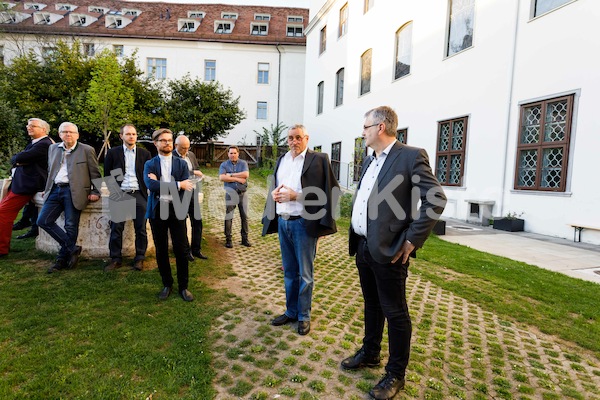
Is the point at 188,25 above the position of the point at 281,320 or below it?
above

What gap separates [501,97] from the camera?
1029 cm

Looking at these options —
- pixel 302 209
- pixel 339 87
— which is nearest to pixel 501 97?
pixel 302 209

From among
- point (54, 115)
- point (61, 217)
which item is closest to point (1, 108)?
point (54, 115)

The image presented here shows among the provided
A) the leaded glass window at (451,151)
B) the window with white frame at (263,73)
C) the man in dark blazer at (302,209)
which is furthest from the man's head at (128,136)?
the window with white frame at (263,73)

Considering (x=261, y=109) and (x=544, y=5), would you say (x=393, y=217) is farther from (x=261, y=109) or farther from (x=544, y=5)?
(x=261, y=109)

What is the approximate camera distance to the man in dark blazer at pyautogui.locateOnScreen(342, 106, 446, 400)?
232 cm

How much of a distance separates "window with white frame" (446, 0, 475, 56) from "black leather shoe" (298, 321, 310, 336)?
11.6 metres

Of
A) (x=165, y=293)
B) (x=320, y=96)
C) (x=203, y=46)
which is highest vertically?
(x=203, y=46)

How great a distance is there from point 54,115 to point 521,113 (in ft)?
75.8

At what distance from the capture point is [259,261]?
6176mm

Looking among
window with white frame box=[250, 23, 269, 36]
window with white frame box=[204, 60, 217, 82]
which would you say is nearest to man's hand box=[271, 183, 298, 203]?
window with white frame box=[204, 60, 217, 82]

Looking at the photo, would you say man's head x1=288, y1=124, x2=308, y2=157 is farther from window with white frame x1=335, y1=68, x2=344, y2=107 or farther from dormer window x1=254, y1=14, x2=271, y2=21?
dormer window x1=254, y1=14, x2=271, y2=21

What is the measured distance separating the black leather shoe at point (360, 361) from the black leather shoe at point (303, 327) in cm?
62

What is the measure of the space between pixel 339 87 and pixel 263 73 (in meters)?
12.0
